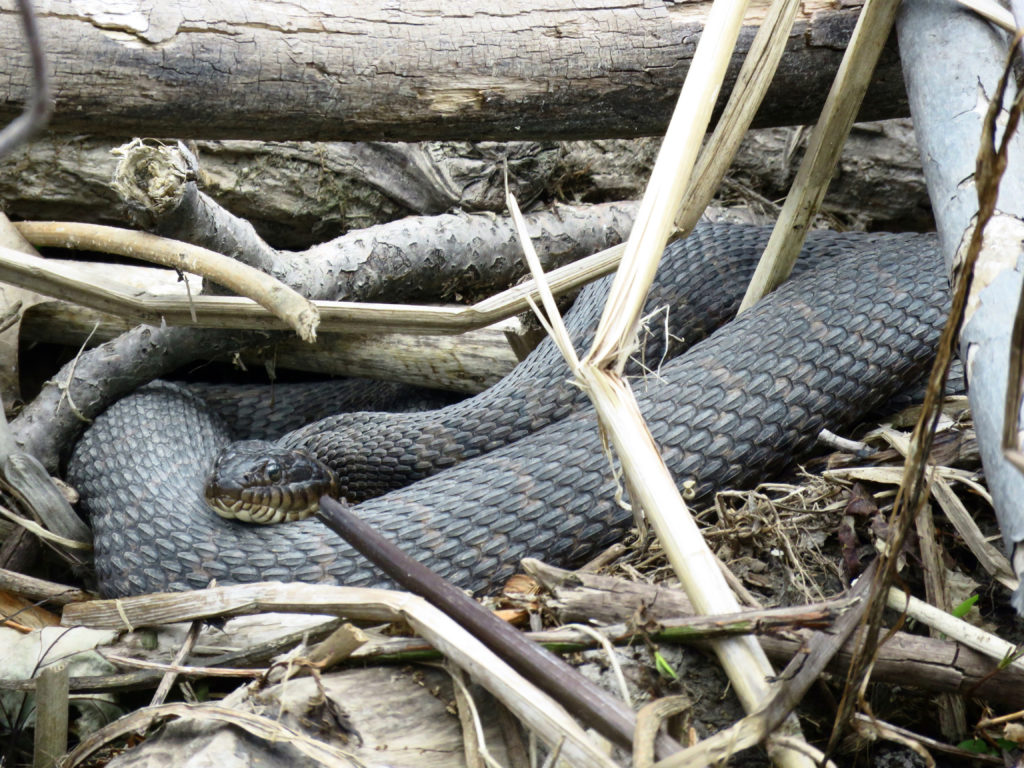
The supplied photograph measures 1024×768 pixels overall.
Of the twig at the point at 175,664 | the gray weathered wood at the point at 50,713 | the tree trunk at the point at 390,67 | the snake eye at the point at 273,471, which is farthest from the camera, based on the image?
the snake eye at the point at 273,471

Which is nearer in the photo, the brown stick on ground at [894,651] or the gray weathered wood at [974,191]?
the gray weathered wood at [974,191]

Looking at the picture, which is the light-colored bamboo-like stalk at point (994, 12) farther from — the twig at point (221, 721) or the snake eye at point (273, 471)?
the snake eye at point (273, 471)

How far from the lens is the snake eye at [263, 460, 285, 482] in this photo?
150 inches

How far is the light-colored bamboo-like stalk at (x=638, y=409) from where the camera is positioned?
1962 mm

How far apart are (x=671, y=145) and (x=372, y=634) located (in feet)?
4.75

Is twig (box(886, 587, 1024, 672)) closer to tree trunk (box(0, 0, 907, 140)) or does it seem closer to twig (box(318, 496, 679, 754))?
twig (box(318, 496, 679, 754))

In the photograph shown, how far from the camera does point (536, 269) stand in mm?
2434

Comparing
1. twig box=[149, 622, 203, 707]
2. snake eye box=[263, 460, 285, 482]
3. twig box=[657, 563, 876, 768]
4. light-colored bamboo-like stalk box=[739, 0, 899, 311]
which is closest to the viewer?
twig box=[657, 563, 876, 768]

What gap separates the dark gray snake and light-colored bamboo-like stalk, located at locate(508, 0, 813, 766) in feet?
3.30

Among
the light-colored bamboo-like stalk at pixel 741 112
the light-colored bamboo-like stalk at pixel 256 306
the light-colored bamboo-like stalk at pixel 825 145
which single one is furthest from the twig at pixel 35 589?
the light-colored bamboo-like stalk at pixel 825 145

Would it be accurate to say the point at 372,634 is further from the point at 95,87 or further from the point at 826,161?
the point at 826,161

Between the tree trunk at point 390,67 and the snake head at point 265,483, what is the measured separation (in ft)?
4.21

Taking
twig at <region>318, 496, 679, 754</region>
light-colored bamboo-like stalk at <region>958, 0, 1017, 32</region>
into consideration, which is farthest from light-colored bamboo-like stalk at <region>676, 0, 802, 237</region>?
twig at <region>318, 496, 679, 754</region>

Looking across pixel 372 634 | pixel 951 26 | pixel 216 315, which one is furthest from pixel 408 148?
pixel 372 634
